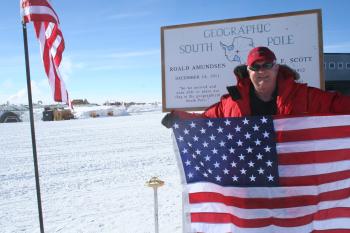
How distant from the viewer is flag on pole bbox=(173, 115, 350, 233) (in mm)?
3373

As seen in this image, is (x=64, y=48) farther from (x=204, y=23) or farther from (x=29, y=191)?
(x=29, y=191)

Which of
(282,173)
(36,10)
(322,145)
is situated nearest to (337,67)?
(322,145)

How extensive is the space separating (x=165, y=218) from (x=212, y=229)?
2205 millimetres

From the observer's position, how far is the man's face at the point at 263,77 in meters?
3.11

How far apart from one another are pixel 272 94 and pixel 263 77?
222 millimetres

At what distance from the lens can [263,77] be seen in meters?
3.14

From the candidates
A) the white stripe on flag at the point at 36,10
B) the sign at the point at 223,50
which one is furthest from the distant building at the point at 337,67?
the white stripe on flag at the point at 36,10

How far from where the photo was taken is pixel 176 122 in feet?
12.5

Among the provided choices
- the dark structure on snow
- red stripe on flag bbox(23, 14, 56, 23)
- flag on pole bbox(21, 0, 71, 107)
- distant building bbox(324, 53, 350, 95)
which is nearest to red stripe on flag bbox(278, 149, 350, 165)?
flag on pole bbox(21, 0, 71, 107)

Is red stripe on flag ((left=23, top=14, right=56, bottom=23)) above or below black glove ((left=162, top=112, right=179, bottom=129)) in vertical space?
above

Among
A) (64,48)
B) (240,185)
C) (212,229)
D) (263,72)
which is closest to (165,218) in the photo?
(212,229)

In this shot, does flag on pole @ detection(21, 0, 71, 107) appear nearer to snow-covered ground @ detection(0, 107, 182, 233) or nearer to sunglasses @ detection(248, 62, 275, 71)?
snow-covered ground @ detection(0, 107, 182, 233)

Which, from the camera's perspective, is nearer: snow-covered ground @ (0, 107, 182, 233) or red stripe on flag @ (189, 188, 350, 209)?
red stripe on flag @ (189, 188, 350, 209)

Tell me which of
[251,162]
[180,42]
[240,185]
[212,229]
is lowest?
[212,229]
